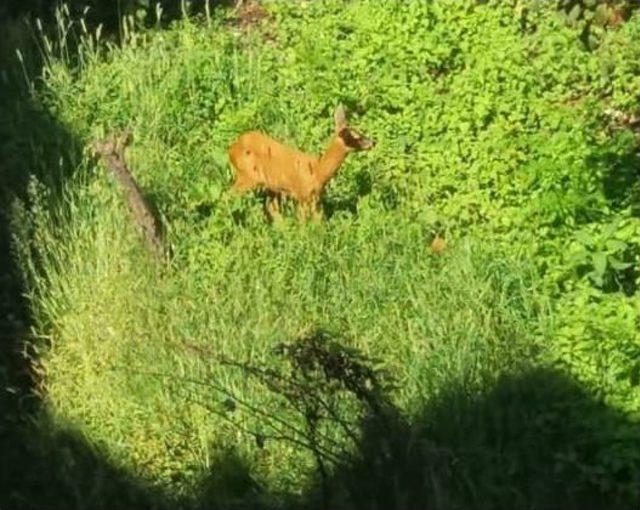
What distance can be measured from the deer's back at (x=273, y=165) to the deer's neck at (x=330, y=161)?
0.03 meters

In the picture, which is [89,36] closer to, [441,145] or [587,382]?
[441,145]

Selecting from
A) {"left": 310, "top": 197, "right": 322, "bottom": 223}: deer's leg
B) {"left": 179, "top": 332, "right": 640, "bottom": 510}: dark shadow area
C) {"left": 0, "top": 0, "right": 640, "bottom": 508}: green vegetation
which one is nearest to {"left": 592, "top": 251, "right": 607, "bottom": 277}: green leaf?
{"left": 0, "top": 0, "right": 640, "bottom": 508}: green vegetation

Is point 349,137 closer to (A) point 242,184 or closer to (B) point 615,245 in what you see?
(A) point 242,184

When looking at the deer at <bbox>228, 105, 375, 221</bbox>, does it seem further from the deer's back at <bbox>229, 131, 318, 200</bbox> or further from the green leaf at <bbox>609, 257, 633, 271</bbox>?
the green leaf at <bbox>609, 257, 633, 271</bbox>

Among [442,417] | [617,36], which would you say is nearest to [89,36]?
[617,36]

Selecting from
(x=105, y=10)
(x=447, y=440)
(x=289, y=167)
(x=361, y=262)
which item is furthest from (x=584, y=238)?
(x=105, y=10)

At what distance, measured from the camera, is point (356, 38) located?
9.02 m

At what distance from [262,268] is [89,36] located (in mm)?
2667

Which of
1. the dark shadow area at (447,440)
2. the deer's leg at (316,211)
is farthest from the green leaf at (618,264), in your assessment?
the deer's leg at (316,211)

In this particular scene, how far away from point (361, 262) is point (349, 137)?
0.67m

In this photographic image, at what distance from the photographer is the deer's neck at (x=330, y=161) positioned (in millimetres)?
7480

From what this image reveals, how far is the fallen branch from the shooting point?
23.6 feet

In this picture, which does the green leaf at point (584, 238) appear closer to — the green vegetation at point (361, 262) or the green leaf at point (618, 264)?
the green vegetation at point (361, 262)

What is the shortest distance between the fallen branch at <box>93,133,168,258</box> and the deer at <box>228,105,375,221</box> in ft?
1.81
